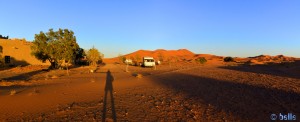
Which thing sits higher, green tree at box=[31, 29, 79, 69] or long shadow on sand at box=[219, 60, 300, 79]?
green tree at box=[31, 29, 79, 69]

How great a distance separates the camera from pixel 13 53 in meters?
43.8

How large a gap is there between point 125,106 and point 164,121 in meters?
2.58

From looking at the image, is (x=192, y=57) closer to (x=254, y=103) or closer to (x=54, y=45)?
(x=54, y=45)

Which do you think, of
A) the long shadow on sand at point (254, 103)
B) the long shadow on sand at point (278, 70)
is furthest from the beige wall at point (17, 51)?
the long shadow on sand at point (254, 103)

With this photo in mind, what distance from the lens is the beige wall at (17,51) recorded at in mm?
43100

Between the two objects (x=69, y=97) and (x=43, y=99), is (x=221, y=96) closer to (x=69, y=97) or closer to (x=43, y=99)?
(x=69, y=97)

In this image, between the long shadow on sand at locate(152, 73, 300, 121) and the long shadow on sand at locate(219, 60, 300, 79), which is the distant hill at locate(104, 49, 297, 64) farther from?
the long shadow on sand at locate(152, 73, 300, 121)

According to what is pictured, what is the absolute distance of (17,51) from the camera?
44.6 meters

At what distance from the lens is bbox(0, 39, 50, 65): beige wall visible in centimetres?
4310

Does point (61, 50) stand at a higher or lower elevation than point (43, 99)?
higher

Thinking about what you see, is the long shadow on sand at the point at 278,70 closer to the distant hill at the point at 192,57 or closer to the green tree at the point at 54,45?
the green tree at the point at 54,45

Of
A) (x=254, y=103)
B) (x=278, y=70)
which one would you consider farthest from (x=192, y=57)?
(x=254, y=103)

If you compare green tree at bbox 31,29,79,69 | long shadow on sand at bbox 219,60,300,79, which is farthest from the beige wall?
long shadow on sand at bbox 219,60,300,79

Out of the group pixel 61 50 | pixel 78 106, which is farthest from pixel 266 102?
pixel 61 50
